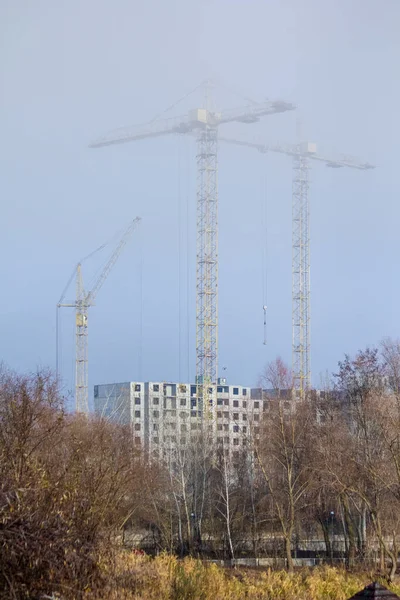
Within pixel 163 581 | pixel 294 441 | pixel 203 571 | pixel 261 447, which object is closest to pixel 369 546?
pixel 294 441

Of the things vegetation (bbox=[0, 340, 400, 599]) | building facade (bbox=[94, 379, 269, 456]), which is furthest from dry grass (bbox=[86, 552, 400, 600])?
building facade (bbox=[94, 379, 269, 456])

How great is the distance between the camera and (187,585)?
1667 cm

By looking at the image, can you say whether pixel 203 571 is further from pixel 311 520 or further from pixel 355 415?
pixel 311 520

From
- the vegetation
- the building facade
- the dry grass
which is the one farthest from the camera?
the building facade

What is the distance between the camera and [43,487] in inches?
533

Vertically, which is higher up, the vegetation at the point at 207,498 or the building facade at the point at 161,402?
the building facade at the point at 161,402

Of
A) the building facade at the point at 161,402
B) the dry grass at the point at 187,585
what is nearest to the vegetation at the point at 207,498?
the dry grass at the point at 187,585

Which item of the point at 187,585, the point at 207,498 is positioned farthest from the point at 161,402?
the point at 187,585

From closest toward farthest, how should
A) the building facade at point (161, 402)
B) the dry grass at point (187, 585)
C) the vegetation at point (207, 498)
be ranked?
1. the vegetation at point (207, 498)
2. the dry grass at point (187, 585)
3. the building facade at point (161, 402)

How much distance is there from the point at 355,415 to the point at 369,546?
534 centimetres

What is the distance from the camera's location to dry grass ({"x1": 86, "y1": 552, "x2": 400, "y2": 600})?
1518cm

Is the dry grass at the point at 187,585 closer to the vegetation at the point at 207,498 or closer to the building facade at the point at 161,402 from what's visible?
the vegetation at the point at 207,498

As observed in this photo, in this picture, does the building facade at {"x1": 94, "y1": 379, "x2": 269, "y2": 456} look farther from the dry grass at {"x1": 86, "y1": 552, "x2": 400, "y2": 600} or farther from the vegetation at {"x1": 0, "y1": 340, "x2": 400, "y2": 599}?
the dry grass at {"x1": 86, "y1": 552, "x2": 400, "y2": 600}

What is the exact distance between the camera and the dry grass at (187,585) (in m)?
15.2
